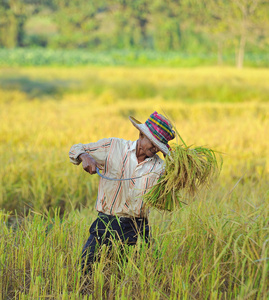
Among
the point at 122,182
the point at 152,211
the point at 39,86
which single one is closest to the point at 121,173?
the point at 122,182

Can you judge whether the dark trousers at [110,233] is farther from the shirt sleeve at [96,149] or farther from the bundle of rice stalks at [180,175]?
the shirt sleeve at [96,149]

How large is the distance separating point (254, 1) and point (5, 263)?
28.9 metres

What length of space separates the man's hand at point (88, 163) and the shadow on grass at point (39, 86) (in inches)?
425

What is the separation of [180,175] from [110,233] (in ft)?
→ 1.64

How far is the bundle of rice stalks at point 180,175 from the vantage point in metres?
2.33

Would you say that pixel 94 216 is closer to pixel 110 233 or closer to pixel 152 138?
pixel 110 233

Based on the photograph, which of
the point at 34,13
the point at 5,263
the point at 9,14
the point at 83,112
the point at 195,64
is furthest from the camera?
the point at 34,13

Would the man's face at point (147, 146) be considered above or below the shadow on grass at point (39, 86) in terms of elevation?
below

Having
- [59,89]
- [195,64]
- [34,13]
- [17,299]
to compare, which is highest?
[34,13]

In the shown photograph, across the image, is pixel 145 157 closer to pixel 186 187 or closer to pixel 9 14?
pixel 186 187

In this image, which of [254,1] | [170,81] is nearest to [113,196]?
[170,81]

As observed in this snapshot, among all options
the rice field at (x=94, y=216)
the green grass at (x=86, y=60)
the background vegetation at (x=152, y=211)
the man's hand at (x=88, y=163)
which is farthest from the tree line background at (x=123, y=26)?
the man's hand at (x=88, y=163)

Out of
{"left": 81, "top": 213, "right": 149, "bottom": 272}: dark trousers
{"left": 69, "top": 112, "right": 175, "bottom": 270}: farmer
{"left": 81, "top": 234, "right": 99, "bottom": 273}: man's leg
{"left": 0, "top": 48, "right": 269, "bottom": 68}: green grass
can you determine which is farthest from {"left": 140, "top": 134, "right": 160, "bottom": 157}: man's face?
{"left": 0, "top": 48, "right": 269, "bottom": 68}: green grass

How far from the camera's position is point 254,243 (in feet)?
7.67
